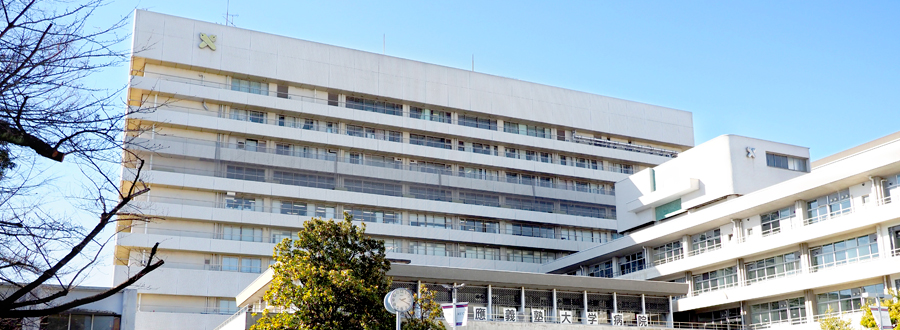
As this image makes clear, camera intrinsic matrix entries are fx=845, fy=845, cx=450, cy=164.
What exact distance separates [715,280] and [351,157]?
32.0m

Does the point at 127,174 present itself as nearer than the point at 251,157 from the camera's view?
Yes

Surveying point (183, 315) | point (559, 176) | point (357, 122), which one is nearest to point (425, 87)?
point (357, 122)

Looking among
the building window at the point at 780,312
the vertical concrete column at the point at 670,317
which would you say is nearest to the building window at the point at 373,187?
the vertical concrete column at the point at 670,317

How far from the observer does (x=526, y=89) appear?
79.4 metres

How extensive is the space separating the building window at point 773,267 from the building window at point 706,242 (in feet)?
8.70

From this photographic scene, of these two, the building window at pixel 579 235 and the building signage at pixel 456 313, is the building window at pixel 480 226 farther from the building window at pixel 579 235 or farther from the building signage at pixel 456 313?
the building signage at pixel 456 313

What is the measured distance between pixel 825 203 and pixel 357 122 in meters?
38.5

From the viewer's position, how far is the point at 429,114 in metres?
75.7

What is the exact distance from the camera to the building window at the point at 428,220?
7231cm

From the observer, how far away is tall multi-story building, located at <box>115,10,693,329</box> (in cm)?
6388

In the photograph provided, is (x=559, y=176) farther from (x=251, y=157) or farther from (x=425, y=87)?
(x=251, y=157)

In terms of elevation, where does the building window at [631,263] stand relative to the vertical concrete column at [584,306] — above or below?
above

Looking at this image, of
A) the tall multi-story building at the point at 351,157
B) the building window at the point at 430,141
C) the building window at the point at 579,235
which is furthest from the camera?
the building window at the point at 579,235

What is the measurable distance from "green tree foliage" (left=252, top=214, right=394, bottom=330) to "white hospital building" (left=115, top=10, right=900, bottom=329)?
38.4 feet
